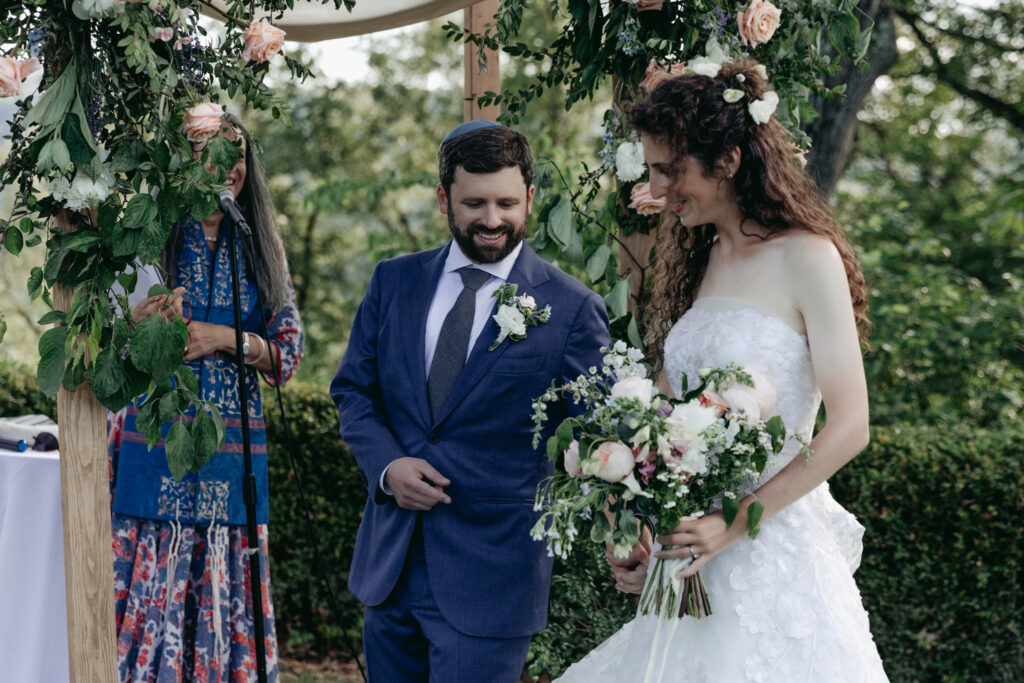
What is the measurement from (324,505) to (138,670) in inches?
77.3

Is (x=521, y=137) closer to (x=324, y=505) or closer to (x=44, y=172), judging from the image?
(x=44, y=172)

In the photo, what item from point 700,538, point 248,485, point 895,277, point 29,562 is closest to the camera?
point 700,538

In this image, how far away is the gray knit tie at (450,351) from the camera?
2574mm

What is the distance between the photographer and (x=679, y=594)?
7.06ft

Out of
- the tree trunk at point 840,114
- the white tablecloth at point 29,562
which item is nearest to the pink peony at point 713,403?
the white tablecloth at point 29,562

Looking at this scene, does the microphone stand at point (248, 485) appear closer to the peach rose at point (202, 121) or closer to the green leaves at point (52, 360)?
the peach rose at point (202, 121)

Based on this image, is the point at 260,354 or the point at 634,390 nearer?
the point at 634,390

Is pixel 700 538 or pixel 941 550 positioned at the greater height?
pixel 700 538

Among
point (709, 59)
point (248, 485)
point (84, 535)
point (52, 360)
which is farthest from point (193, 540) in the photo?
point (709, 59)

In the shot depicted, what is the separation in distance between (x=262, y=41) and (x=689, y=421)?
155 centimetres

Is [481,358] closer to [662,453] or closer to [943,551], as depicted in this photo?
[662,453]

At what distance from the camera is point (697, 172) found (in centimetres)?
216

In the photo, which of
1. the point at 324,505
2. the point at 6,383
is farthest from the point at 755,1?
the point at 6,383

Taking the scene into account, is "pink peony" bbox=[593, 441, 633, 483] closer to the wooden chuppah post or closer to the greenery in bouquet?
the greenery in bouquet
